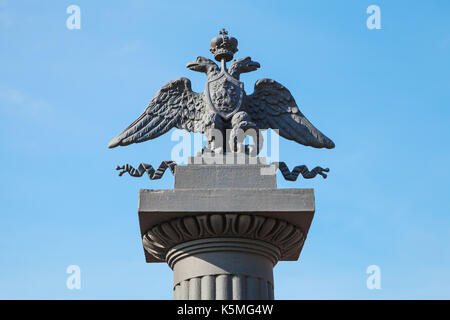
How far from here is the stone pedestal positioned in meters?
8.86

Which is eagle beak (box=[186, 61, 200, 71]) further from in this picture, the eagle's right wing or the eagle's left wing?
the eagle's left wing

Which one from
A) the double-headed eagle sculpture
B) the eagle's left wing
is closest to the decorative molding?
the double-headed eagle sculpture

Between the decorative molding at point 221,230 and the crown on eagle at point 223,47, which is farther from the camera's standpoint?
the crown on eagle at point 223,47

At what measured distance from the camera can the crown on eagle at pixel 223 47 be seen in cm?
1075

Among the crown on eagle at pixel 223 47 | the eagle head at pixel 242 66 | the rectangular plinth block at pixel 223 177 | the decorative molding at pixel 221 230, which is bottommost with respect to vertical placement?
the decorative molding at pixel 221 230

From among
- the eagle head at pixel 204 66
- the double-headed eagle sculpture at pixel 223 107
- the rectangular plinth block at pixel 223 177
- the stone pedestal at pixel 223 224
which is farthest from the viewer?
the eagle head at pixel 204 66

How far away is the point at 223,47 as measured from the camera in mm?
10758

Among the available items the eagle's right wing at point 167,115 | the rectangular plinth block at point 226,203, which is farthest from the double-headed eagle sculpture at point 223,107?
the rectangular plinth block at point 226,203

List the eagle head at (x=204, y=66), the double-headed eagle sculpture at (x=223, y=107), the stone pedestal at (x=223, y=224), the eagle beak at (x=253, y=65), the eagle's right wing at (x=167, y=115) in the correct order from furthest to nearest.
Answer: the eagle beak at (x=253, y=65) → the eagle head at (x=204, y=66) → the eagle's right wing at (x=167, y=115) → the double-headed eagle sculpture at (x=223, y=107) → the stone pedestal at (x=223, y=224)

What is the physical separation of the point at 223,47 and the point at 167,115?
1487 mm

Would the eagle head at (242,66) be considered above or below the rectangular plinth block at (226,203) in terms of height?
above

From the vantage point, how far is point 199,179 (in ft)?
30.4

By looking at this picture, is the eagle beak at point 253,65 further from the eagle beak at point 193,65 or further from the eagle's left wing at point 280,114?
the eagle beak at point 193,65
